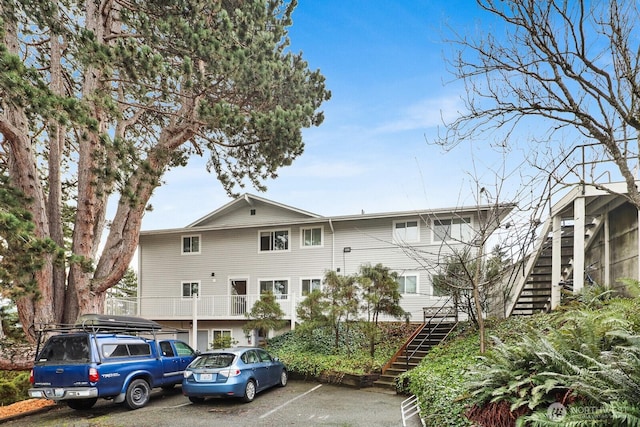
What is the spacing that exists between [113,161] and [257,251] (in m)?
10.4

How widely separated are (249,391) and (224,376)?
0.89m

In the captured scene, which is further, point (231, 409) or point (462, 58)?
point (231, 409)

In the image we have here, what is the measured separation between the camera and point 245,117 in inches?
472

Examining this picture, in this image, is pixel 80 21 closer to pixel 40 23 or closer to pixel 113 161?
pixel 40 23

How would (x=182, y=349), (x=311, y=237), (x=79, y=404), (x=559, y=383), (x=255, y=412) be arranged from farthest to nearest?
(x=311, y=237) → (x=182, y=349) → (x=79, y=404) → (x=255, y=412) → (x=559, y=383)

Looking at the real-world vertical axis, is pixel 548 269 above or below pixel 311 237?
below

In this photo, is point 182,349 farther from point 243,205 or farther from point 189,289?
point 243,205

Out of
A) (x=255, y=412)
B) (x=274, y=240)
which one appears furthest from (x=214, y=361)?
(x=274, y=240)

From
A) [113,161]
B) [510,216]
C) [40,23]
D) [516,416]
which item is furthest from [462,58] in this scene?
[40,23]

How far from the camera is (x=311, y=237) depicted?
66.6 ft

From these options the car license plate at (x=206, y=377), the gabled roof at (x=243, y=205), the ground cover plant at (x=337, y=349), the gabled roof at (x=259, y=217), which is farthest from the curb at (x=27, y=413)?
the gabled roof at (x=243, y=205)

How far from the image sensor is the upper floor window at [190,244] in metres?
22.2

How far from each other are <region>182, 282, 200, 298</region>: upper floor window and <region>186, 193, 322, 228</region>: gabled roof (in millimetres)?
3022

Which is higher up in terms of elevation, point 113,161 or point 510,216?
point 113,161
